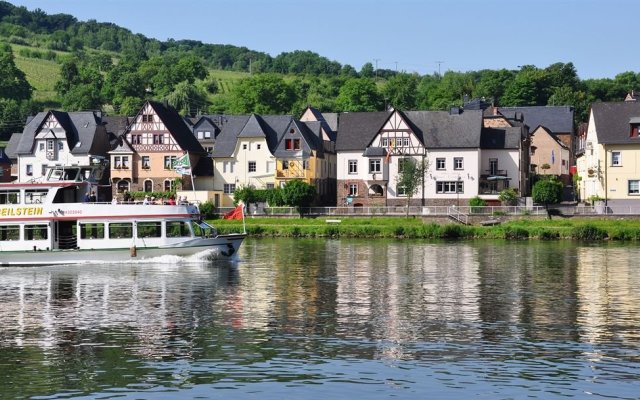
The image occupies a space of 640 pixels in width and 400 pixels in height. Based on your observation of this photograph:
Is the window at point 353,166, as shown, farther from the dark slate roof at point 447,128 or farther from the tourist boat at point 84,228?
the tourist boat at point 84,228

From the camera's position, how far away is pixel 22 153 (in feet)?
385

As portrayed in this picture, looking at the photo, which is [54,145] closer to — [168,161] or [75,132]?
[75,132]

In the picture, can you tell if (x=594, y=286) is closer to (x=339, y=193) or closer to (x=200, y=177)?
(x=339, y=193)

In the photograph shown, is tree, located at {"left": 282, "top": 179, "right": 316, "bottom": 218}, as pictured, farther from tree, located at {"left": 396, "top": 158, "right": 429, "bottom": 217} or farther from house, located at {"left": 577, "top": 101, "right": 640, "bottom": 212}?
house, located at {"left": 577, "top": 101, "right": 640, "bottom": 212}

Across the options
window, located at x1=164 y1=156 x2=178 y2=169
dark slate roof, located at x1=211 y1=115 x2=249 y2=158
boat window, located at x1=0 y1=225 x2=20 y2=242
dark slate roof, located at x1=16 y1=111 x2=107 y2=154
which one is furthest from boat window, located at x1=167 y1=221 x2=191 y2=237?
dark slate roof, located at x1=16 y1=111 x2=107 y2=154

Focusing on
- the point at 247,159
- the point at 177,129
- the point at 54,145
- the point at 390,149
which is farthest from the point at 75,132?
the point at 390,149

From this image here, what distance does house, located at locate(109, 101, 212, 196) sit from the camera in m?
114

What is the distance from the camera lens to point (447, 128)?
108750 mm

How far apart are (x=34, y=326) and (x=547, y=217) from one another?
2448 inches

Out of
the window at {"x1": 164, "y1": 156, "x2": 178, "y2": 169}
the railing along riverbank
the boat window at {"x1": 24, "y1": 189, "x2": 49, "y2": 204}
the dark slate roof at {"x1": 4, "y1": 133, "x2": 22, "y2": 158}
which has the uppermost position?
the dark slate roof at {"x1": 4, "y1": 133, "x2": 22, "y2": 158}

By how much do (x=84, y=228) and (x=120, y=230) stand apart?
2.07 meters

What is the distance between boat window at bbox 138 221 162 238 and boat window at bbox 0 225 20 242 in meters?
7.00

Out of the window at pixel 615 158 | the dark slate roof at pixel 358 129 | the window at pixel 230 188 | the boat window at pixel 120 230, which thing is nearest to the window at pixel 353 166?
the dark slate roof at pixel 358 129

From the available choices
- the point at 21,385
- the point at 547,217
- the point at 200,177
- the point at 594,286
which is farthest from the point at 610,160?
the point at 21,385
